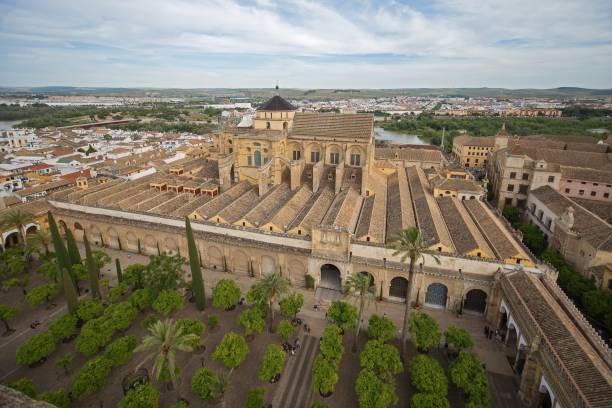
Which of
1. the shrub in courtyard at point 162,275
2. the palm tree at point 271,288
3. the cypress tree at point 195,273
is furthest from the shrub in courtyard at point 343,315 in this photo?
the shrub in courtyard at point 162,275

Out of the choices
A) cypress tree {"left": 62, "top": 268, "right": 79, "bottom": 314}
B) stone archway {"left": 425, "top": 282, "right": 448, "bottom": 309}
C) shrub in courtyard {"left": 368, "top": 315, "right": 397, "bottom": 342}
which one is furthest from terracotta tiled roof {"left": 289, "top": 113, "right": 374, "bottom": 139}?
cypress tree {"left": 62, "top": 268, "right": 79, "bottom": 314}

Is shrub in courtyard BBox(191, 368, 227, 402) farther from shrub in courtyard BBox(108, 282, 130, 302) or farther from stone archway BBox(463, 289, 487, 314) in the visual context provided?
stone archway BBox(463, 289, 487, 314)

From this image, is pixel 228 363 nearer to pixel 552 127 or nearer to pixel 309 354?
pixel 309 354

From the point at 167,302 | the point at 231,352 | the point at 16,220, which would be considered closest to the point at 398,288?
the point at 231,352

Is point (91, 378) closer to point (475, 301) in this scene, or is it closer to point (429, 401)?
point (429, 401)

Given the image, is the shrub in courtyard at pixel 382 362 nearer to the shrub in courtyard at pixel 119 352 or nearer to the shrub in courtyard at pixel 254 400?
the shrub in courtyard at pixel 254 400
